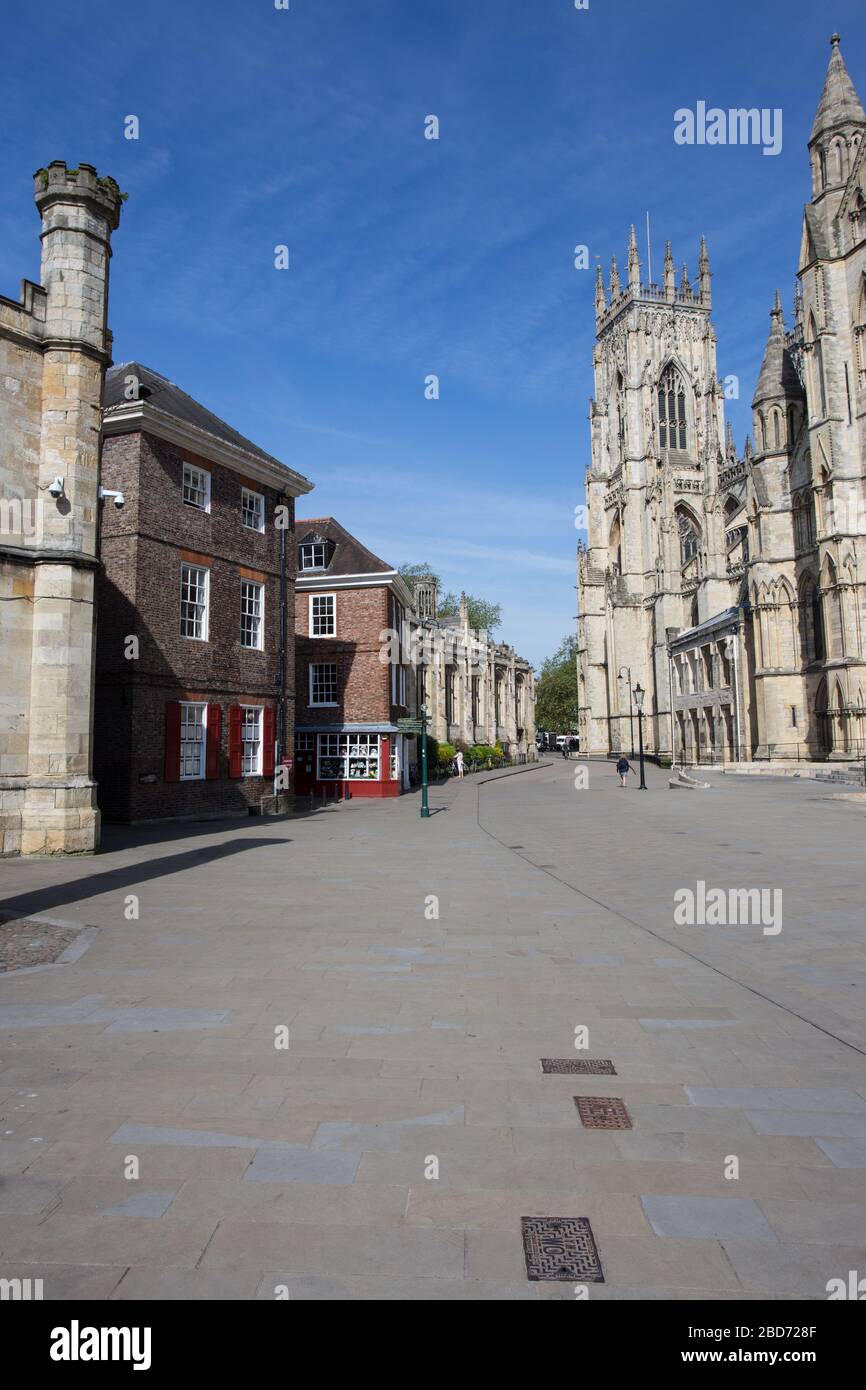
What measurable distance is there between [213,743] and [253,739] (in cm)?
230

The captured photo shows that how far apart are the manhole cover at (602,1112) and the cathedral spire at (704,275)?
326 ft

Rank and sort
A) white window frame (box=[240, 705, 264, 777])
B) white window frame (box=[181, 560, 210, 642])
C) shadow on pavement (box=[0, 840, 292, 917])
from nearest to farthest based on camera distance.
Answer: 1. shadow on pavement (box=[0, 840, 292, 917])
2. white window frame (box=[181, 560, 210, 642])
3. white window frame (box=[240, 705, 264, 777])

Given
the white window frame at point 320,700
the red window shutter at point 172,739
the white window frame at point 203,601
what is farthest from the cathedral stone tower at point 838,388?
the red window shutter at point 172,739

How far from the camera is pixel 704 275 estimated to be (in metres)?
90.9

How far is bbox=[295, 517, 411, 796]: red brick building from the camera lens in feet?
114

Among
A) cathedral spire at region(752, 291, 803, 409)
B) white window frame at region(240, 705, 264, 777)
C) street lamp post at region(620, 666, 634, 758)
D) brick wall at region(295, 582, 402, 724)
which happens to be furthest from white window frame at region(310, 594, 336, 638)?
street lamp post at region(620, 666, 634, 758)

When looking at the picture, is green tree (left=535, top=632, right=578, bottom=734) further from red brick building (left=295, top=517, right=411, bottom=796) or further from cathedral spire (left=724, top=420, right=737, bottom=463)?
red brick building (left=295, top=517, right=411, bottom=796)

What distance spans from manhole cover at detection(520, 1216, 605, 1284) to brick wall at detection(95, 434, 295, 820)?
19.4 m

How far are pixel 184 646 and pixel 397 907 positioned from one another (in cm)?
1493

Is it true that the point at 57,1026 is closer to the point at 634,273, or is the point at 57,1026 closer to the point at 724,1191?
the point at 724,1191

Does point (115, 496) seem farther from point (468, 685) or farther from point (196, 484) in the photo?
point (468, 685)

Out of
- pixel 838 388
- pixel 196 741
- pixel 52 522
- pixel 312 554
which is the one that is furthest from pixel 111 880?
pixel 838 388

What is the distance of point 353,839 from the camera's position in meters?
18.5

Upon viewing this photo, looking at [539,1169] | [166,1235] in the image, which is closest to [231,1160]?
[166,1235]
